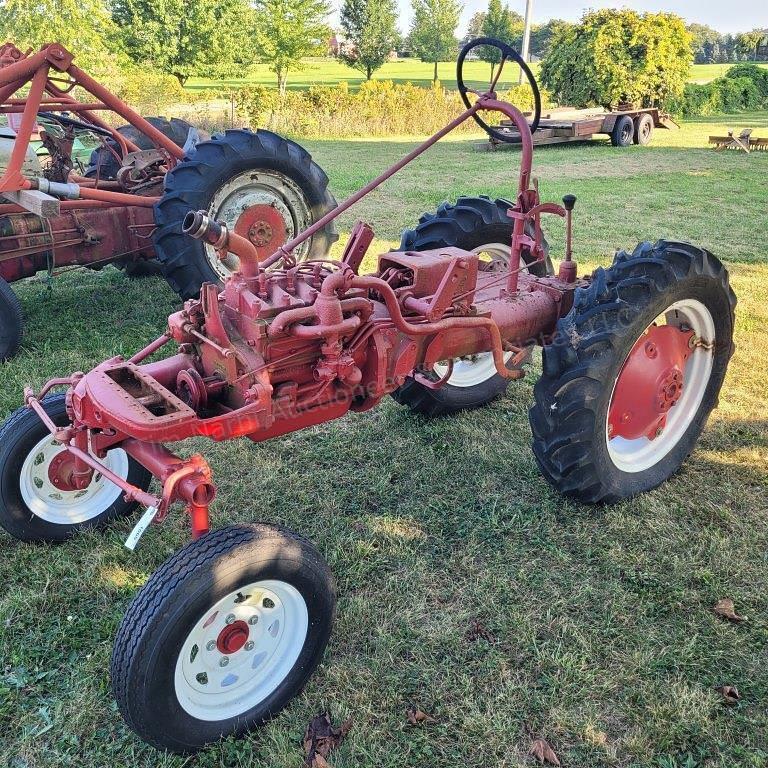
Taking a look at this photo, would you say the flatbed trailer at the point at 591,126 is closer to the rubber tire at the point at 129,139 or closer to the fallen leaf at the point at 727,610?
the rubber tire at the point at 129,139

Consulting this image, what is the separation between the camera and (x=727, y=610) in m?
2.68

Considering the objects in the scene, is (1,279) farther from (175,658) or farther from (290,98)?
(290,98)

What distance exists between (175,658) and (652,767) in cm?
154

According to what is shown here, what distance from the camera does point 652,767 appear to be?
6.95 feet

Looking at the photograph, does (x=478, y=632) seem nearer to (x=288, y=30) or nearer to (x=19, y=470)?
(x=19, y=470)

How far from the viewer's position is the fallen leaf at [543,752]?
2.14m

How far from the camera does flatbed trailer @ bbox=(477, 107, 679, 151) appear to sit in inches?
635

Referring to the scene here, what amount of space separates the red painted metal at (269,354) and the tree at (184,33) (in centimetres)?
3492

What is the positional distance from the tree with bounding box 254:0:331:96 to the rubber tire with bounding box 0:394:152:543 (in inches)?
1336

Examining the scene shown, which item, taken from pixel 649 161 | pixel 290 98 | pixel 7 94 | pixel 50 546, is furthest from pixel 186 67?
pixel 50 546

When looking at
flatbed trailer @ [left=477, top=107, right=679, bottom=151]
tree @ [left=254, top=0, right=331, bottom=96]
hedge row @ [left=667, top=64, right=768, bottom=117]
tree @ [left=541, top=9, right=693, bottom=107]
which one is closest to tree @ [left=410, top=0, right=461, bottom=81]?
tree @ [left=254, top=0, right=331, bottom=96]

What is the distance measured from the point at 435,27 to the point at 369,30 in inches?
300

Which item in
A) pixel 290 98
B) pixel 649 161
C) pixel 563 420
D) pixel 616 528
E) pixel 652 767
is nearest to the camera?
pixel 652 767

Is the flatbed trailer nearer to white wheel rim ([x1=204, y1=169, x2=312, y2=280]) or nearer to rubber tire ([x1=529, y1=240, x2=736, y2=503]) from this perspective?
white wheel rim ([x1=204, y1=169, x2=312, y2=280])
